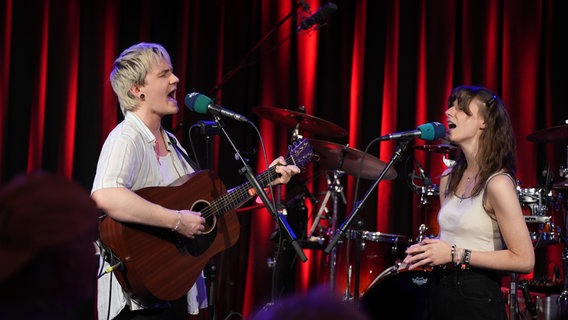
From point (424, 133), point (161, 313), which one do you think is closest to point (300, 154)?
point (424, 133)

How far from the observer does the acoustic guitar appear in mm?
3043

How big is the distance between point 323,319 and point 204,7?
5645mm

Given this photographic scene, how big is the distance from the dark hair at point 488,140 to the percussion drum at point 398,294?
120 centimetres

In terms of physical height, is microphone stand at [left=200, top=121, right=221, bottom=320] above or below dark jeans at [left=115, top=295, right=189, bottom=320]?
above

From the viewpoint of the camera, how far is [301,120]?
16.8ft

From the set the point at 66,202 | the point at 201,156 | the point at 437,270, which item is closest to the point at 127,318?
the point at 437,270

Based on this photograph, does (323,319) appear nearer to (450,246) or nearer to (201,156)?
(450,246)

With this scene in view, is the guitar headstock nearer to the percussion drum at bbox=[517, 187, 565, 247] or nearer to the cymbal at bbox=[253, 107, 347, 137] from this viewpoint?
the cymbal at bbox=[253, 107, 347, 137]

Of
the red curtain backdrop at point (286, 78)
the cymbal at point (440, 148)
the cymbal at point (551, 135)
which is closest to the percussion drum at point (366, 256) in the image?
the red curtain backdrop at point (286, 78)

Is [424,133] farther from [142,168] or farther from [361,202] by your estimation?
[142,168]

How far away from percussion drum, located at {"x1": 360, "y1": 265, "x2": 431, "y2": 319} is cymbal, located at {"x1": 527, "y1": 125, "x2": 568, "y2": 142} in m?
1.60

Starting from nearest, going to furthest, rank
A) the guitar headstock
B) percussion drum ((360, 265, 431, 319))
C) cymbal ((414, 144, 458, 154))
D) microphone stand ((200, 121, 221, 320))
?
the guitar headstock
microphone stand ((200, 121, 221, 320))
percussion drum ((360, 265, 431, 319))
cymbal ((414, 144, 458, 154))

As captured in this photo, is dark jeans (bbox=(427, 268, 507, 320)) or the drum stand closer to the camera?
dark jeans (bbox=(427, 268, 507, 320))

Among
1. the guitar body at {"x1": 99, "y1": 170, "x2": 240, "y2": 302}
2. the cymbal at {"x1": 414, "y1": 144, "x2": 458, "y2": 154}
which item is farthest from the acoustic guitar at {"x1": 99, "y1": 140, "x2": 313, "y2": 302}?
the cymbal at {"x1": 414, "y1": 144, "x2": 458, "y2": 154}
